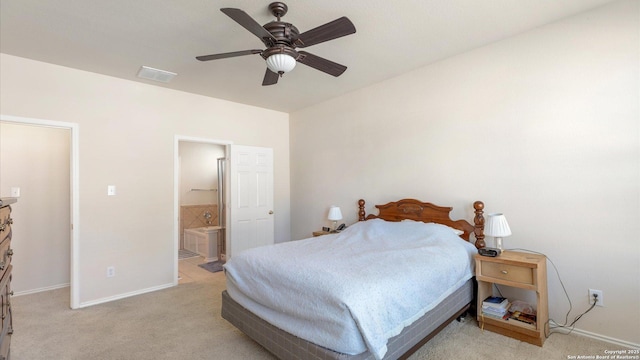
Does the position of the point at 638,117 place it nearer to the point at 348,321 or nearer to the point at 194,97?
the point at 348,321

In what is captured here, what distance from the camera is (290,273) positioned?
6.70 ft

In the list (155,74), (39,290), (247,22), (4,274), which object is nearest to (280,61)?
(247,22)

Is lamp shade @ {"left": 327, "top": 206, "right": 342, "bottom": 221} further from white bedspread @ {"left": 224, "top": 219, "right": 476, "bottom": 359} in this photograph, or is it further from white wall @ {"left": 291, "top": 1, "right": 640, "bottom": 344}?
white bedspread @ {"left": 224, "top": 219, "right": 476, "bottom": 359}

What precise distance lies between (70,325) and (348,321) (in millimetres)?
2846

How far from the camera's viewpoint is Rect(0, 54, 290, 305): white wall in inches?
124

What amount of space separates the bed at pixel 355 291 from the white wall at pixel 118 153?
1.82 m

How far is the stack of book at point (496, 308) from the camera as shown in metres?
2.54

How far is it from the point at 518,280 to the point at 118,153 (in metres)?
4.30

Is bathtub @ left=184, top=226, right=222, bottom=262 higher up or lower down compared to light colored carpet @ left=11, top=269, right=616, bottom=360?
higher up

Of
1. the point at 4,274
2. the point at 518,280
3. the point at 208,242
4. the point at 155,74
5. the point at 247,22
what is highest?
the point at 155,74

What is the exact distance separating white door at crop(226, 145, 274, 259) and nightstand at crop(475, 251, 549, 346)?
10.7 ft

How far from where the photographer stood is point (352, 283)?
1776 mm

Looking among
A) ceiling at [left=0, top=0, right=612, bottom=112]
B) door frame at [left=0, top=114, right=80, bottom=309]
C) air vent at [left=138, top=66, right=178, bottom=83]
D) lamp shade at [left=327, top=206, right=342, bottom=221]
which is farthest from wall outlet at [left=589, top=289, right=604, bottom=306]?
door frame at [left=0, top=114, right=80, bottom=309]

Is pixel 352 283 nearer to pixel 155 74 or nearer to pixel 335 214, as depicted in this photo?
pixel 335 214
